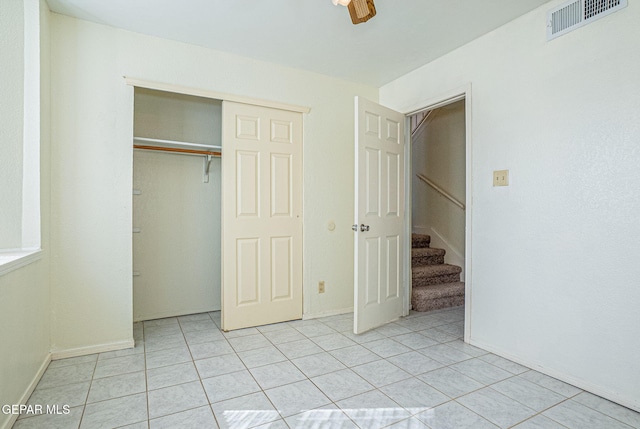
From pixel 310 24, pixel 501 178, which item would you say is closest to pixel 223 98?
pixel 310 24

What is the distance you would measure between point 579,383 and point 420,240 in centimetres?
260

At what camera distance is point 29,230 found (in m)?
2.11

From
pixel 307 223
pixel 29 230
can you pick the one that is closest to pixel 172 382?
pixel 29 230

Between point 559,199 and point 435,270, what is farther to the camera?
point 435,270

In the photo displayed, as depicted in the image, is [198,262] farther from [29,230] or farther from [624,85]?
[624,85]

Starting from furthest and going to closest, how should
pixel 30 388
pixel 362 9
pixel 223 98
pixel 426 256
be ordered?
pixel 426 256 < pixel 223 98 < pixel 30 388 < pixel 362 9

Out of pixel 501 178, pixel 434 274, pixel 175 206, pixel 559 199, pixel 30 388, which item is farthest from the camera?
pixel 434 274

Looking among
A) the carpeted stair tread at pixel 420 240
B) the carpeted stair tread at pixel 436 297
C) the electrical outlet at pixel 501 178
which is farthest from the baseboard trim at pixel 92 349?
the carpeted stair tread at pixel 420 240

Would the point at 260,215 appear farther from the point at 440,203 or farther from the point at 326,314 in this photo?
the point at 440,203

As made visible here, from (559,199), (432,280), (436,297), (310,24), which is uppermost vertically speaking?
(310,24)

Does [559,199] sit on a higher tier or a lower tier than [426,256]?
higher

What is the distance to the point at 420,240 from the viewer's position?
4477 millimetres

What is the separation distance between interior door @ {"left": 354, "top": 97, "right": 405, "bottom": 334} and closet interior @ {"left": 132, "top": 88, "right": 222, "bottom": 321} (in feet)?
4.59
